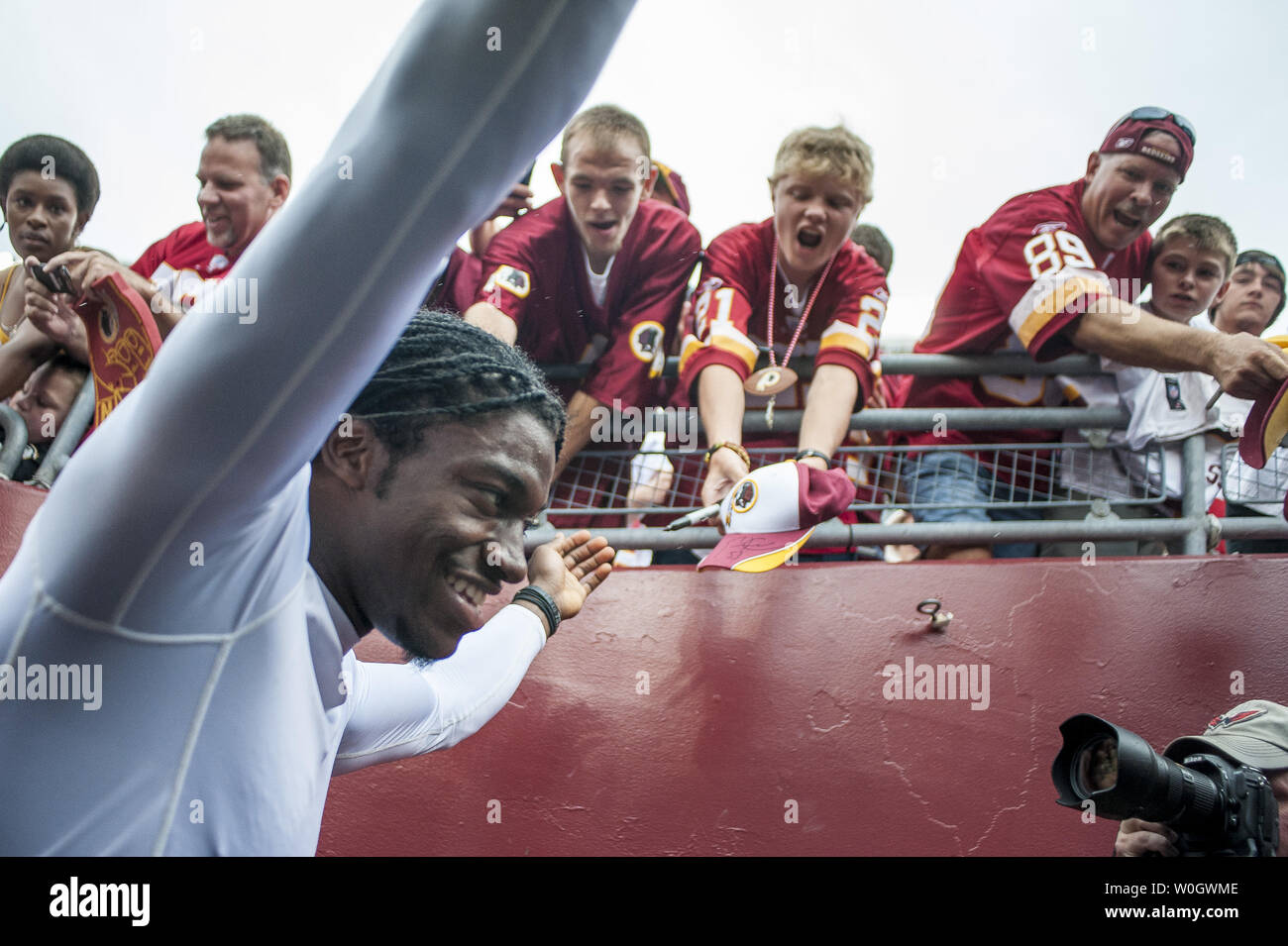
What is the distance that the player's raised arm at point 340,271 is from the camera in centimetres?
83

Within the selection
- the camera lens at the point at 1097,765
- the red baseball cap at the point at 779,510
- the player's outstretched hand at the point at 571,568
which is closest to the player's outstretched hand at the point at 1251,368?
the red baseball cap at the point at 779,510

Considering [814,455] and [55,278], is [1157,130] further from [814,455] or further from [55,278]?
[55,278]

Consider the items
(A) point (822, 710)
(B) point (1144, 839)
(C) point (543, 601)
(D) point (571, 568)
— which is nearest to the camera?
(B) point (1144, 839)

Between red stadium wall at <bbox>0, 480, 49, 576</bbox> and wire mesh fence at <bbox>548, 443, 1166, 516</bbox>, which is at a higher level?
wire mesh fence at <bbox>548, 443, 1166, 516</bbox>

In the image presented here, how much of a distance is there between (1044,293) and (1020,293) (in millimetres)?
92

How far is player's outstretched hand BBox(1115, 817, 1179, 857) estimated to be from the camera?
208cm

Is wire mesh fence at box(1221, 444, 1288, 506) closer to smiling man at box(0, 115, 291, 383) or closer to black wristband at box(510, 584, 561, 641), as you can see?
black wristband at box(510, 584, 561, 641)

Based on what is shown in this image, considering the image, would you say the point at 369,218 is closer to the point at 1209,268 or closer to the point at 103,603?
the point at 103,603

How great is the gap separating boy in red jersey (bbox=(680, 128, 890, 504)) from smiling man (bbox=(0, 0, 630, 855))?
6.83ft

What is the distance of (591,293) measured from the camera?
155 inches

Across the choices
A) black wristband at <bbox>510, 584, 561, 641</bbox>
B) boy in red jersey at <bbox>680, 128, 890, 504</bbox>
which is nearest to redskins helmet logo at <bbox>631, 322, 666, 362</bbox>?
boy in red jersey at <bbox>680, 128, 890, 504</bbox>

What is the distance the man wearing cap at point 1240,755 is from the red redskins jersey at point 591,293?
2030mm

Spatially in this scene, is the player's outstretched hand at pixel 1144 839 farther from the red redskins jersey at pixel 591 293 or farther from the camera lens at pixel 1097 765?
the red redskins jersey at pixel 591 293

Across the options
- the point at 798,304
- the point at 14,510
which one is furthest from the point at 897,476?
the point at 14,510
